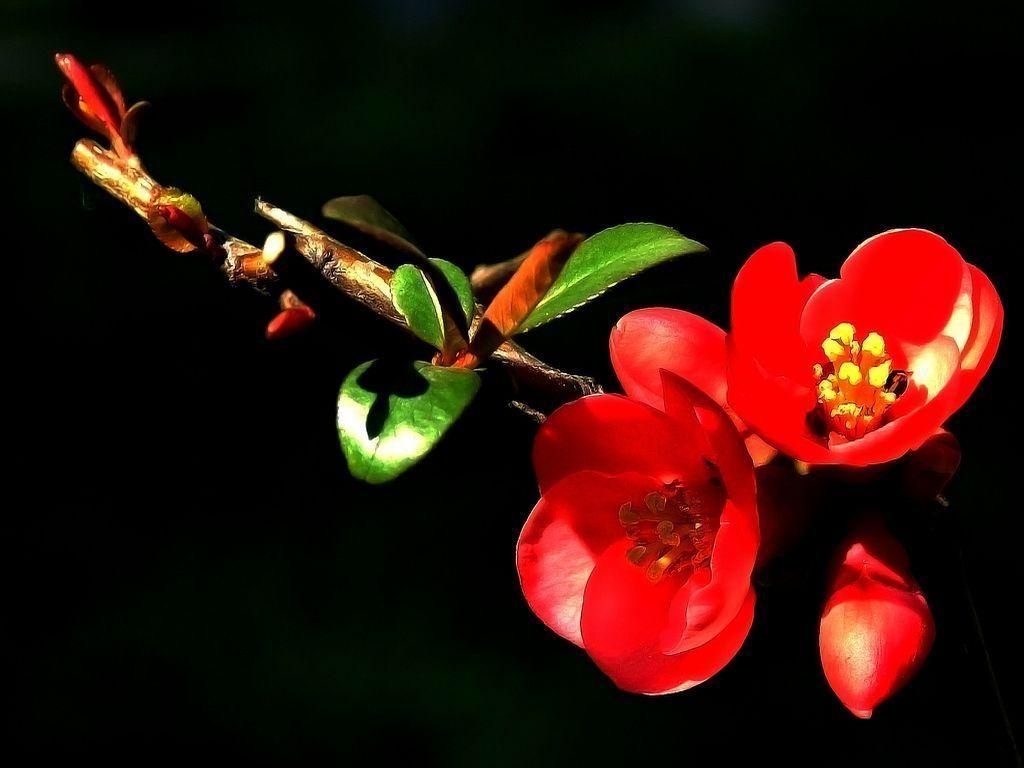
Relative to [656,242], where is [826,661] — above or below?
below

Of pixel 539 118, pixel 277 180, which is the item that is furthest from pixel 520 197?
pixel 277 180

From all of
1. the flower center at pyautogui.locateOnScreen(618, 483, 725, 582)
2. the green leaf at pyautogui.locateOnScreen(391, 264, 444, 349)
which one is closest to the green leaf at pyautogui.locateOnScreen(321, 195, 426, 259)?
the green leaf at pyautogui.locateOnScreen(391, 264, 444, 349)

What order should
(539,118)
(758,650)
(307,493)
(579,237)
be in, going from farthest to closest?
(539,118)
(307,493)
(758,650)
(579,237)

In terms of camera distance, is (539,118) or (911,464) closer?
(911,464)

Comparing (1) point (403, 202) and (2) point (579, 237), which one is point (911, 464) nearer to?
(2) point (579, 237)

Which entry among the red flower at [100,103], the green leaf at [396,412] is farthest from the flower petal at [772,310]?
the red flower at [100,103]

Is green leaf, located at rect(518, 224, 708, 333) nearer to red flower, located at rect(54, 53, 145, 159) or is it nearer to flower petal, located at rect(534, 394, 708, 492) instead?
flower petal, located at rect(534, 394, 708, 492)

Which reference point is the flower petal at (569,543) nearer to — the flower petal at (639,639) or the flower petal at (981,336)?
the flower petal at (639,639)
